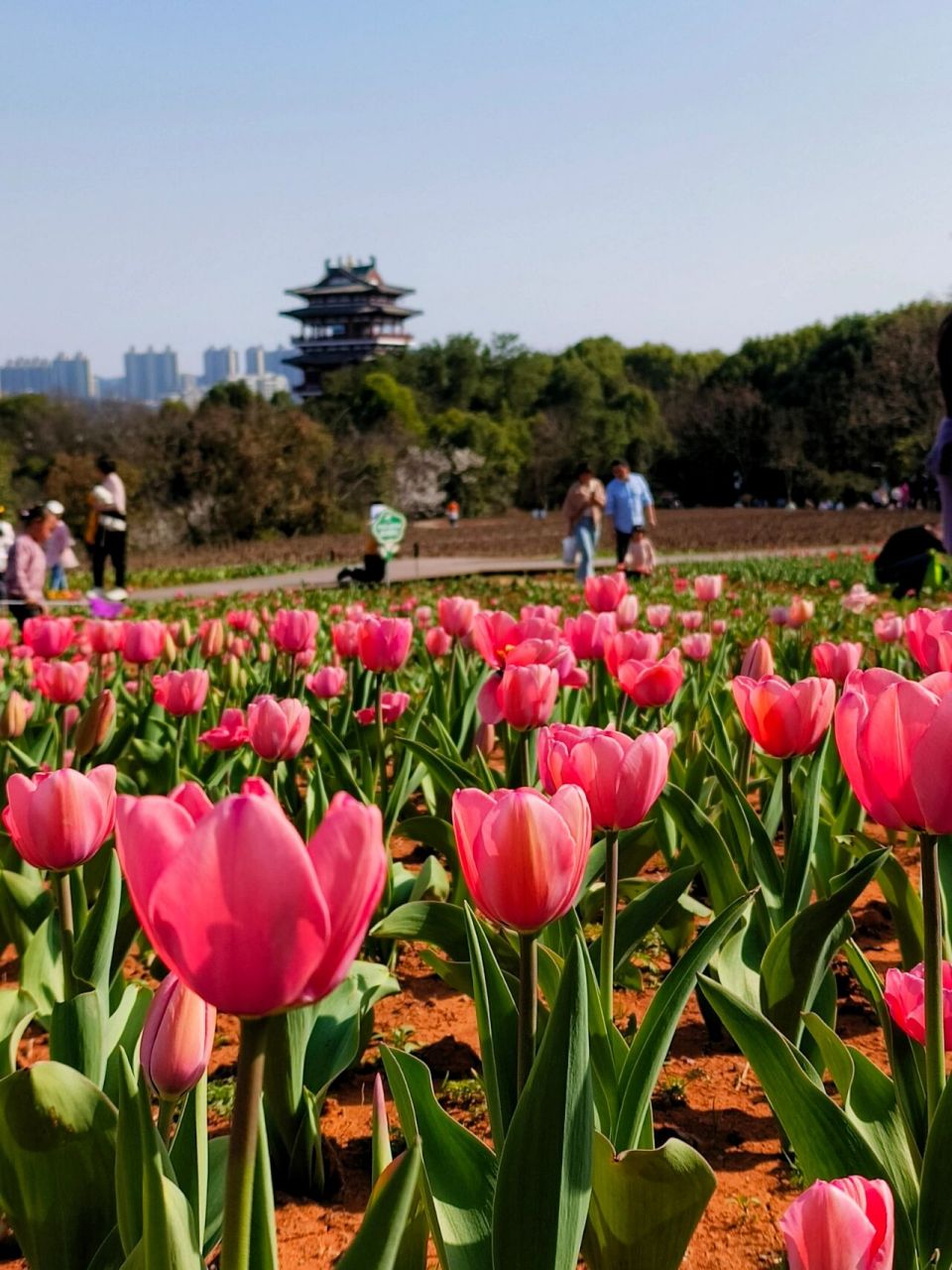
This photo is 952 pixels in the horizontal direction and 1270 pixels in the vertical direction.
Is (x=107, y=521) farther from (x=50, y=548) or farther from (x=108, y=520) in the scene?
(x=50, y=548)

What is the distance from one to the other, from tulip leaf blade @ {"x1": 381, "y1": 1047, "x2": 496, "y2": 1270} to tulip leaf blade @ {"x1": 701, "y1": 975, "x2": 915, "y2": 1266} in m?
0.28

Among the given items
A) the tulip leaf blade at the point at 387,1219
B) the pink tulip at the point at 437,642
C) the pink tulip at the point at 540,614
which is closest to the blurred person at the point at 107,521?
the pink tulip at the point at 437,642

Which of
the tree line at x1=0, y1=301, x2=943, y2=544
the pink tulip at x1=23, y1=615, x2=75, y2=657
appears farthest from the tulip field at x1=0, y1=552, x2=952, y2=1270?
the tree line at x1=0, y1=301, x2=943, y2=544

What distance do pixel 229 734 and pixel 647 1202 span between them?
190cm

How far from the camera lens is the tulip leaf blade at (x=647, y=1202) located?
43.0 inches

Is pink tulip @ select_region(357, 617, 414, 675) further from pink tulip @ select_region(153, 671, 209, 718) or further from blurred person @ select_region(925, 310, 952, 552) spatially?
blurred person @ select_region(925, 310, 952, 552)

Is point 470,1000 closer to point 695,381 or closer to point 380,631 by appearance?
point 380,631

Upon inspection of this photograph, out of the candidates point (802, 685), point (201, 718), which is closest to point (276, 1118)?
point (802, 685)

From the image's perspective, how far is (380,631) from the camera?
9.86 feet

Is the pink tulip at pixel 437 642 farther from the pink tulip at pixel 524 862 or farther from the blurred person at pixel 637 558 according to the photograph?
the blurred person at pixel 637 558

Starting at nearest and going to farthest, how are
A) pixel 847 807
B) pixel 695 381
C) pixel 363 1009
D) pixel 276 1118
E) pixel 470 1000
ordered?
pixel 276 1118, pixel 363 1009, pixel 470 1000, pixel 847 807, pixel 695 381

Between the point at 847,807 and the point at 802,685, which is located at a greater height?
the point at 802,685

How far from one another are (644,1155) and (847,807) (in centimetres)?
169

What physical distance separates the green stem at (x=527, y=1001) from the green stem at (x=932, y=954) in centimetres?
39
